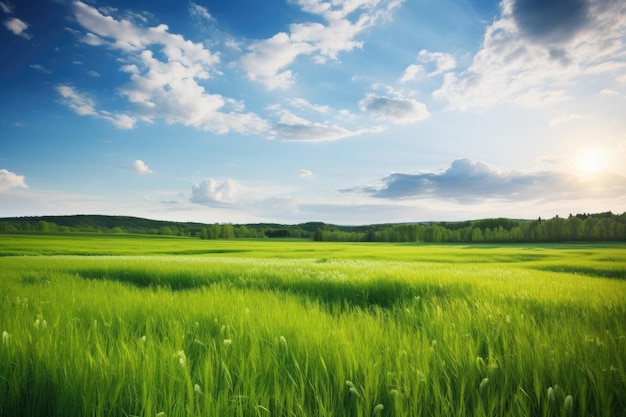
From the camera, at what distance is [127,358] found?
2928 millimetres

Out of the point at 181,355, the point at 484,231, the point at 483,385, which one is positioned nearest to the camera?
the point at 483,385

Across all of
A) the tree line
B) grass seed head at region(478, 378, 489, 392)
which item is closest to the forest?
the tree line

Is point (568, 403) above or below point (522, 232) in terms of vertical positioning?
above

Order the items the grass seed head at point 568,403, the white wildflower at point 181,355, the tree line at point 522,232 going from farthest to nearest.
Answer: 1. the tree line at point 522,232
2. the white wildflower at point 181,355
3. the grass seed head at point 568,403

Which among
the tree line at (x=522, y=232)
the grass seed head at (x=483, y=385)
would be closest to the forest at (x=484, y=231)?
the tree line at (x=522, y=232)

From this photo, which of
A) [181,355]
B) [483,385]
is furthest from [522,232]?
[181,355]

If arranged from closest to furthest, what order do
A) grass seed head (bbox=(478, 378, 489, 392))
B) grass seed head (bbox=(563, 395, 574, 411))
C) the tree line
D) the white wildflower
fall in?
grass seed head (bbox=(563, 395, 574, 411)) < grass seed head (bbox=(478, 378, 489, 392)) < the white wildflower < the tree line

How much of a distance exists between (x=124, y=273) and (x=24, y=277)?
355cm

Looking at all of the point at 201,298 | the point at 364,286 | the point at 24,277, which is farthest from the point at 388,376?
the point at 24,277

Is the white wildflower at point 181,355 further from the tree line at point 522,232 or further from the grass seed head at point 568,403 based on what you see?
the tree line at point 522,232

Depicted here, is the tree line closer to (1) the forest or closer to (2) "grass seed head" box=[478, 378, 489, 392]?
(1) the forest

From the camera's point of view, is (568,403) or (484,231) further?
(484,231)

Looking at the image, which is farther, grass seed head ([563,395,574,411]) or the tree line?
the tree line

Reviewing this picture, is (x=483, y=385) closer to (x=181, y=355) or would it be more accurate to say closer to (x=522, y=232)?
(x=181, y=355)
